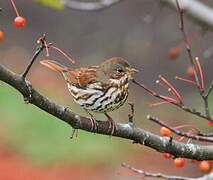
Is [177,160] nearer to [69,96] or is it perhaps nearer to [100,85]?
[100,85]

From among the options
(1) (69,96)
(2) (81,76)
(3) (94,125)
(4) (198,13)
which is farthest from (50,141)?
(3) (94,125)

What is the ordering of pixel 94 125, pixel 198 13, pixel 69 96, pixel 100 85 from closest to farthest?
pixel 94 125 → pixel 100 85 → pixel 198 13 → pixel 69 96

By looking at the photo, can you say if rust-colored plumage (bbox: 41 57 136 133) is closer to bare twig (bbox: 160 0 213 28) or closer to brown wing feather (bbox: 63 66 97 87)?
brown wing feather (bbox: 63 66 97 87)

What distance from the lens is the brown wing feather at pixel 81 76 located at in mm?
4453

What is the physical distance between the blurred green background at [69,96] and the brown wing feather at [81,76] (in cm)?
517

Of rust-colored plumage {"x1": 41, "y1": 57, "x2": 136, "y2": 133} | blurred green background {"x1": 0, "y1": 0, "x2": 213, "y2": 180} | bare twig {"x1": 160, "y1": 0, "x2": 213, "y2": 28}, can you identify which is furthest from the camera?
blurred green background {"x1": 0, "y1": 0, "x2": 213, "y2": 180}

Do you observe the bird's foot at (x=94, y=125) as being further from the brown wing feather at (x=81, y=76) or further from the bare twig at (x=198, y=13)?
the bare twig at (x=198, y=13)

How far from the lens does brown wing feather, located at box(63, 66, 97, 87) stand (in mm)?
4453

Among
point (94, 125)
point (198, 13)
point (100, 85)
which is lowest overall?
point (94, 125)

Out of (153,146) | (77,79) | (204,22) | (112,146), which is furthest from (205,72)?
(153,146)

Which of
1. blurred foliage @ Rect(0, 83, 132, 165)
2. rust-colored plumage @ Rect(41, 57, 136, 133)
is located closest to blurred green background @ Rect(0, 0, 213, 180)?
blurred foliage @ Rect(0, 83, 132, 165)

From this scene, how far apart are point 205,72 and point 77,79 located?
7.56m

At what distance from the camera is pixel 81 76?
4492 mm

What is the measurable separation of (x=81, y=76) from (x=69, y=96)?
7399 mm
